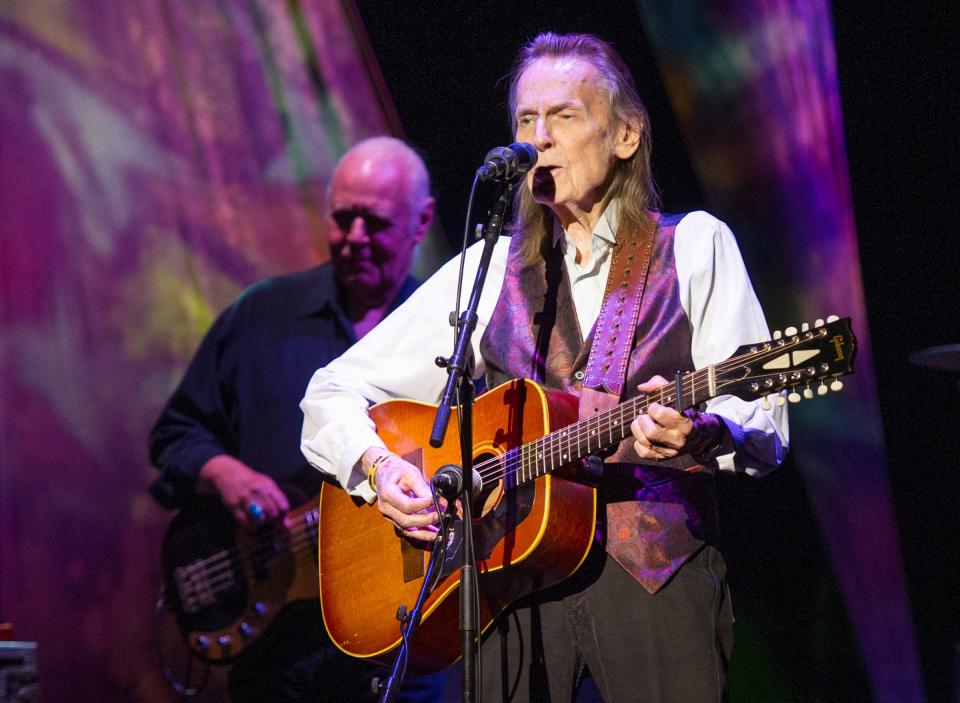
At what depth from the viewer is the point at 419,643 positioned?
274 cm

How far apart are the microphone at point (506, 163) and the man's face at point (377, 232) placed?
2.16m

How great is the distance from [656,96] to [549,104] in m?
0.98

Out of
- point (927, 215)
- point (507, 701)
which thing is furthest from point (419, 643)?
point (927, 215)

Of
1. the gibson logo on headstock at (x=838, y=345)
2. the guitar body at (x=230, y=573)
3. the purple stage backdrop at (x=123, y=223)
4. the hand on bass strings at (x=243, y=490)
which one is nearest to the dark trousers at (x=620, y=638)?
the gibson logo on headstock at (x=838, y=345)

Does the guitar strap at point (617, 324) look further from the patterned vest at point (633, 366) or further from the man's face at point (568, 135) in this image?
the man's face at point (568, 135)

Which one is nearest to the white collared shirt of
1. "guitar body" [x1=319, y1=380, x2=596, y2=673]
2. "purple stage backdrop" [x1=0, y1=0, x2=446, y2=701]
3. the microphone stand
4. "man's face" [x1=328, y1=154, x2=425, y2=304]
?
"guitar body" [x1=319, y1=380, x2=596, y2=673]

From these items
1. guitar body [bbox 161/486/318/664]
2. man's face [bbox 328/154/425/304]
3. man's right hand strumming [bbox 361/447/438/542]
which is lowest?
guitar body [bbox 161/486/318/664]

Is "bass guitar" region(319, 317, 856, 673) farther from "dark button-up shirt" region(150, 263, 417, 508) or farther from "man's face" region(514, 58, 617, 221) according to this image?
"dark button-up shirt" region(150, 263, 417, 508)

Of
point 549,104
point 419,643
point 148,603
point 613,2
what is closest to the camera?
point 419,643

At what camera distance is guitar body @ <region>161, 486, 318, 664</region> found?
421 cm

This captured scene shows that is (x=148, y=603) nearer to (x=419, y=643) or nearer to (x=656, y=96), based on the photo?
(x=419, y=643)

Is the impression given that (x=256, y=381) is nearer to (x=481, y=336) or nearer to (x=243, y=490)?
(x=243, y=490)

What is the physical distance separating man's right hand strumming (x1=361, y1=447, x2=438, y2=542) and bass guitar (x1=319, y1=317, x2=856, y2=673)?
10 cm

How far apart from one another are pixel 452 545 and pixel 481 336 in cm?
67
